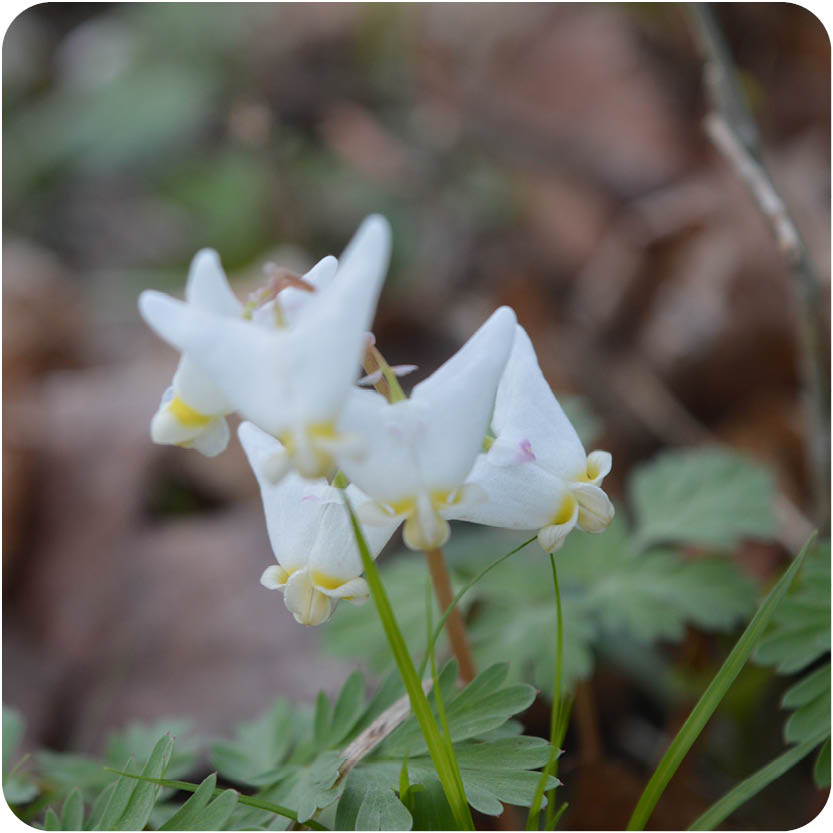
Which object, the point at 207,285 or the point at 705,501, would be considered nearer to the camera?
the point at 207,285

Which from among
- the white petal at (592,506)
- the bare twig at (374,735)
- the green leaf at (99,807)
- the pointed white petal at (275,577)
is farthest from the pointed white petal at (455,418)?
the green leaf at (99,807)

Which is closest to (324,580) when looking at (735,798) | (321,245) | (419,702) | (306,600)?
(306,600)

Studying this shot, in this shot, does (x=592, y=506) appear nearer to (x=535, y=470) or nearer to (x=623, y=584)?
(x=535, y=470)

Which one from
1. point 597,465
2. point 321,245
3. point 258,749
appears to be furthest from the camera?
point 321,245

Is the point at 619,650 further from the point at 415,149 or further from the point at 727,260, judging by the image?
the point at 415,149

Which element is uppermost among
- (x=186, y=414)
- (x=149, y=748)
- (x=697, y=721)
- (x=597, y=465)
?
(x=186, y=414)

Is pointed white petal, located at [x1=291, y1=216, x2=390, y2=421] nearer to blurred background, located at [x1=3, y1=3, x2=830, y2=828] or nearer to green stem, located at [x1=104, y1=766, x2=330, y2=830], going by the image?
green stem, located at [x1=104, y1=766, x2=330, y2=830]
